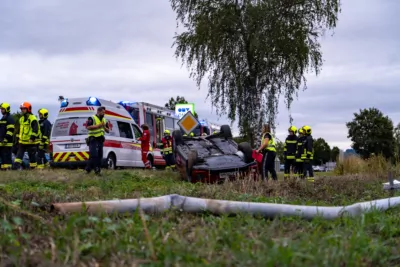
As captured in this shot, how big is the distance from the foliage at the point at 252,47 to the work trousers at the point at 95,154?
38.3 feet

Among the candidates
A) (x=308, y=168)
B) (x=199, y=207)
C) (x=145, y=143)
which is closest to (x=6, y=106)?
(x=145, y=143)

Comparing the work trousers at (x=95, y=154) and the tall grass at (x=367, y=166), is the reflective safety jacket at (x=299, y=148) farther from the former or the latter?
the work trousers at (x=95, y=154)

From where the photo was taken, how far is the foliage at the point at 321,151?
100 m

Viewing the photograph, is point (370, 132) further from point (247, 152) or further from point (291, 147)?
point (247, 152)

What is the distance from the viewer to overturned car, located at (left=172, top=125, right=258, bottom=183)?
12289 millimetres

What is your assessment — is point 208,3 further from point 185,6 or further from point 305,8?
point 305,8

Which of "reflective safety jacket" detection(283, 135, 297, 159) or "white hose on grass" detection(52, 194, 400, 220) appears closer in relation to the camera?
"white hose on grass" detection(52, 194, 400, 220)

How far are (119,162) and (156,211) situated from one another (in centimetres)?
1442

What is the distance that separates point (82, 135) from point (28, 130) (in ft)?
8.62

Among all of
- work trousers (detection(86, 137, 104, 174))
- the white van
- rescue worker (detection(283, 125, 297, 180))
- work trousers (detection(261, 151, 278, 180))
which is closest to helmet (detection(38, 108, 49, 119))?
the white van

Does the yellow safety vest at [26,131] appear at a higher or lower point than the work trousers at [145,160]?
higher

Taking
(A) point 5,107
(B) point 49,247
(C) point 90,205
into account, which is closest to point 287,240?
(B) point 49,247

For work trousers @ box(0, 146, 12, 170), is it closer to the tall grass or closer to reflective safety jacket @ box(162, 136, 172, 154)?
reflective safety jacket @ box(162, 136, 172, 154)

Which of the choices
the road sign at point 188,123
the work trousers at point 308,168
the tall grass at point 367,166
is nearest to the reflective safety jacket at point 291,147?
the work trousers at point 308,168
